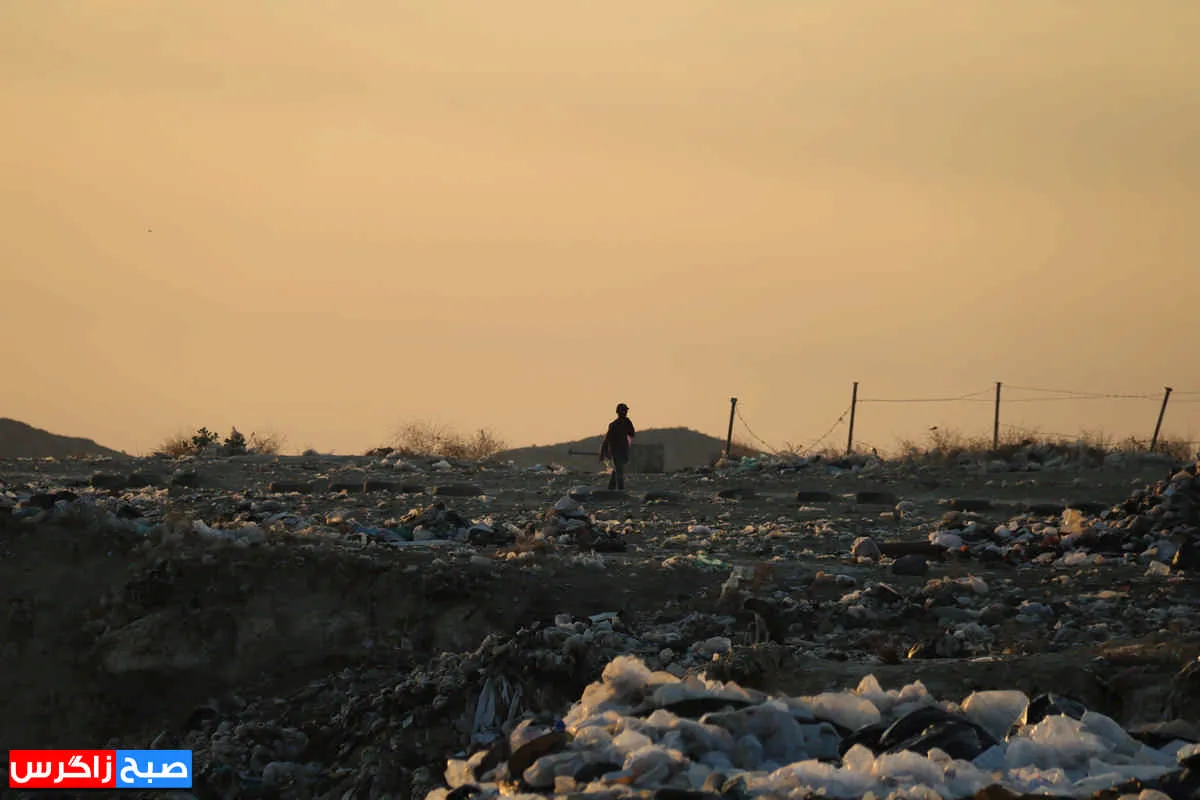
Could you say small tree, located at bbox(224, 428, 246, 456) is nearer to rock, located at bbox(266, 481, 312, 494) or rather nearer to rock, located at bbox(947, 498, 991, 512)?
rock, located at bbox(266, 481, 312, 494)

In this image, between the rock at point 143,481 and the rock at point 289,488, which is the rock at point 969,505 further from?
the rock at point 143,481

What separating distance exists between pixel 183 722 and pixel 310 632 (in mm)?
948

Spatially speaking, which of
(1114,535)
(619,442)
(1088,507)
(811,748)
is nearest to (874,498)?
(1088,507)

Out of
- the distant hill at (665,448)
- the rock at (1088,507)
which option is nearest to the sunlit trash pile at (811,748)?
the rock at (1088,507)

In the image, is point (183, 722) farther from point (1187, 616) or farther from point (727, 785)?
point (1187, 616)

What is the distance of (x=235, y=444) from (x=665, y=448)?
687 inches

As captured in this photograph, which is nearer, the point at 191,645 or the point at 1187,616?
the point at 1187,616

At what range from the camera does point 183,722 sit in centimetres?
910

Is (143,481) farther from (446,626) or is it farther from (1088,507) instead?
(1088,507)

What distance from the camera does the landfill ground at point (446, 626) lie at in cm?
712

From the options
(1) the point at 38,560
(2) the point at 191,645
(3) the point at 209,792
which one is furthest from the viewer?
(1) the point at 38,560

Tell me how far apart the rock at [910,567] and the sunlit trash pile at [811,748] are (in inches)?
184

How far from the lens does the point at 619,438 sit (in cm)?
1688

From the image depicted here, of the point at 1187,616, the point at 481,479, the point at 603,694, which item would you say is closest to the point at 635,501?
the point at 481,479
